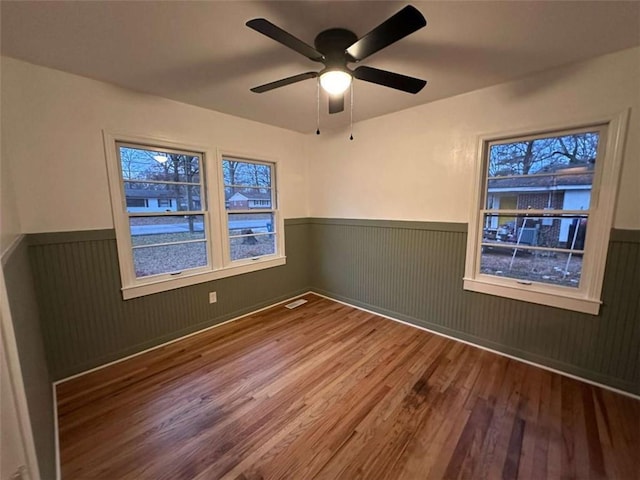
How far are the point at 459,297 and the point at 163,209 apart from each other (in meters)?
3.11

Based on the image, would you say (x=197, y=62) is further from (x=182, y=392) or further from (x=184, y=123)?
(x=182, y=392)

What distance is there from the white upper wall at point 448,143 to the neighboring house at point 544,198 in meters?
0.22

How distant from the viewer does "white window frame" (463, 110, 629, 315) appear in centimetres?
191

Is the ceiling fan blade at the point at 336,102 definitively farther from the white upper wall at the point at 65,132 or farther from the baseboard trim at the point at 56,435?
the baseboard trim at the point at 56,435

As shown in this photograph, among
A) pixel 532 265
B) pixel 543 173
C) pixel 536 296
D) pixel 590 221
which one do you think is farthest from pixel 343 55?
pixel 536 296

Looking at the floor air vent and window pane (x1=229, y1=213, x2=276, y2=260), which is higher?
window pane (x1=229, y1=213, x2=276, y2=260)

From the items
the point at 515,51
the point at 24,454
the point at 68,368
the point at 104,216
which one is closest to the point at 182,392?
the point at 68,368

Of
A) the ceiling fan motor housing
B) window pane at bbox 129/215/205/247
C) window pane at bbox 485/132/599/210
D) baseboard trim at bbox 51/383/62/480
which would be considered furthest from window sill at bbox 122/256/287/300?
window pane at bbox 485/132/599/210

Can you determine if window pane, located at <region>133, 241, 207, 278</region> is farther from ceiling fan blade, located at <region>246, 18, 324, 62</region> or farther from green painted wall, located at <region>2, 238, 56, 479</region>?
ceiling fan blade, located at <region>246, 18, 324, 62</region>

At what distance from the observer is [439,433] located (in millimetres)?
1665

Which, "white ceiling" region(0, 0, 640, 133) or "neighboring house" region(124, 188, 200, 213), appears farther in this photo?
"neighboring house" region(124, 188, 200, 213)

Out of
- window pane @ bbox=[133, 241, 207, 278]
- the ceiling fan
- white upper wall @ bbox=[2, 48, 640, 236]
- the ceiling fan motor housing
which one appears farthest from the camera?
window pane @ bbox=[133, 241, 207, 278]

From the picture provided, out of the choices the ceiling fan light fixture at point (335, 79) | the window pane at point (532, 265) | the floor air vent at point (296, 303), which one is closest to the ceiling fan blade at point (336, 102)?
the ceiling fan light fixture at point (335, 79)

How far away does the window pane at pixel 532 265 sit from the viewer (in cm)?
220
